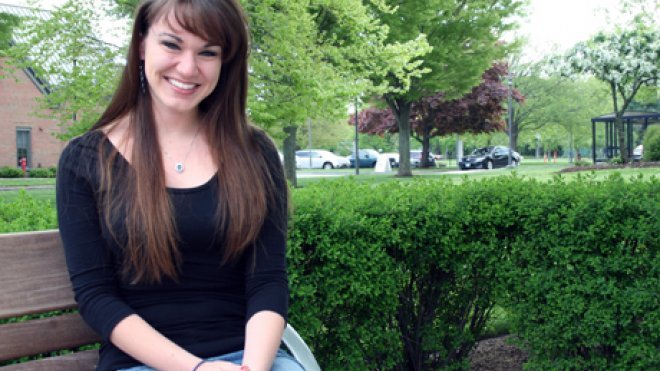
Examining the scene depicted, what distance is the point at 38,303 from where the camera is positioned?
85.5 inches

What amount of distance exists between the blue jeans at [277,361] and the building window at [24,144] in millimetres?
35999

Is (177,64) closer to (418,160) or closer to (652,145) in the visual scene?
(652,145)

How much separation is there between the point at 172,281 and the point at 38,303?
44 centimetres

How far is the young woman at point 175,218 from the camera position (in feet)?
6.87

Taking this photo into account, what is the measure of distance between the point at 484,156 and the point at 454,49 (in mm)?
18263

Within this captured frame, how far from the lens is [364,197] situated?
12.3ft

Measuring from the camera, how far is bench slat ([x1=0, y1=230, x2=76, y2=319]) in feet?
6.88

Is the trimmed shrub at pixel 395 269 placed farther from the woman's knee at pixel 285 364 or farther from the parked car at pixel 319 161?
the parked car at pixel 319 161

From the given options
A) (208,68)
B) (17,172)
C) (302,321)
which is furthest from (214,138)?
(17,172)

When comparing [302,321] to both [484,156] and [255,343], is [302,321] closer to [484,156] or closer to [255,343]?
[255,343]

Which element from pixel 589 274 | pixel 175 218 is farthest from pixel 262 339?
pixel 589 274

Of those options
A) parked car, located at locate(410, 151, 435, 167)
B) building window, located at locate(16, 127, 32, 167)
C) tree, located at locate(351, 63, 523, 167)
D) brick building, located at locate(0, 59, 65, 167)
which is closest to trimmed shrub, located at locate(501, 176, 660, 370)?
tree, located at locate(351, 63, 523, 167)

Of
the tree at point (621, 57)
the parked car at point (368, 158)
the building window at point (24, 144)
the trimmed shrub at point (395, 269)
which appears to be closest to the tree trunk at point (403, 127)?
the tree at point (621, 57)

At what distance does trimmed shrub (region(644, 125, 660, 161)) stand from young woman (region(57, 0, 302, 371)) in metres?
28.2
